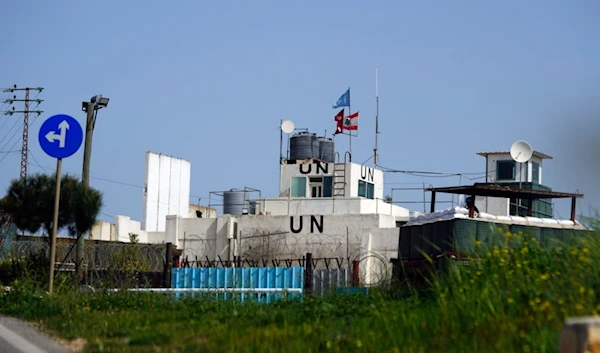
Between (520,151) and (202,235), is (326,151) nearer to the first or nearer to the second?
(202,235)

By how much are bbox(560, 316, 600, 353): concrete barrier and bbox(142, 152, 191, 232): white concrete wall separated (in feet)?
186

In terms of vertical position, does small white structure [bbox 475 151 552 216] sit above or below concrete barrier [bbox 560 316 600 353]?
above

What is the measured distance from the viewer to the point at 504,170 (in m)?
52.2

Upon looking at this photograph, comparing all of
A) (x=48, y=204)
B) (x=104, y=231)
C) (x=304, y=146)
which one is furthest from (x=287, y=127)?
(x=48, y=204)

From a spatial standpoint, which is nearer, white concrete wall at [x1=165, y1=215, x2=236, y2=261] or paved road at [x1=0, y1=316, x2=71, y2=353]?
paved road at [x1=0, y1=316, x2=71, y2=353]

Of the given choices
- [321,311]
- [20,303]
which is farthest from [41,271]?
[321,311]

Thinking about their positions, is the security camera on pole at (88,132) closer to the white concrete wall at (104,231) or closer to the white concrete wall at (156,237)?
the white concrete wall at (156,237)

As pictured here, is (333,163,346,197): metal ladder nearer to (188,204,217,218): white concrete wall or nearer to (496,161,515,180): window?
(496,161,515,180): window

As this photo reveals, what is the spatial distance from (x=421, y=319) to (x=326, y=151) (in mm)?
49780

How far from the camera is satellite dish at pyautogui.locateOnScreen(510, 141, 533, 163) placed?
4134 cm

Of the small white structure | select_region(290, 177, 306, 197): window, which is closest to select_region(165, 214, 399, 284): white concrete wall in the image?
select_region(290, 177, 306, 197): window

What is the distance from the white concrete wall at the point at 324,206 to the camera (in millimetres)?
54125

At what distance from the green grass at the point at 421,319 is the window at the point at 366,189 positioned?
44.8 metres

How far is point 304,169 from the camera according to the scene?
57.0 m
